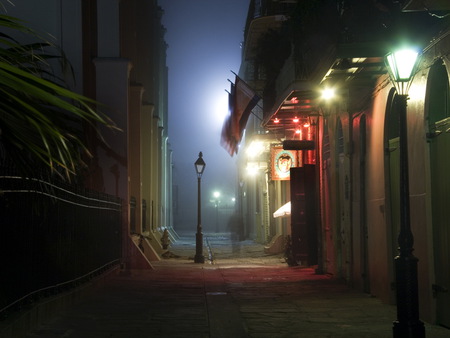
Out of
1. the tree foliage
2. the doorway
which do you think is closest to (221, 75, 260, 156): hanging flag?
the doorway

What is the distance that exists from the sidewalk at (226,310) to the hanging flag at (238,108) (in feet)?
20.2

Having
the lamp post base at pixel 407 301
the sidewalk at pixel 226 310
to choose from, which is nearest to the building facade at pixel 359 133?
the sidewalk at pixel 226 310

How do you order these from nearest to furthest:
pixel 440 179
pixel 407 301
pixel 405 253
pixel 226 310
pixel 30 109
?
pixel 30 109 < pixel 407 301 < pixel 405 253 < pixel 440 179 < pixel 226 310

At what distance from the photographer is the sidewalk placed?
9.62m

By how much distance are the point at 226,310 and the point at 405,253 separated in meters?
4.07

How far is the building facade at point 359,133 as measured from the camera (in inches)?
399

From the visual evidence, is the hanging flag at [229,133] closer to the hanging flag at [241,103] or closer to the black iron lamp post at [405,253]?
the hanging flag at [241,103]

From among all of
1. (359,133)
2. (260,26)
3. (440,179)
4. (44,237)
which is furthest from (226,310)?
(260,26)

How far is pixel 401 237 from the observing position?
8438 mm

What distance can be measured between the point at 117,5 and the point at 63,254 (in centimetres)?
1150

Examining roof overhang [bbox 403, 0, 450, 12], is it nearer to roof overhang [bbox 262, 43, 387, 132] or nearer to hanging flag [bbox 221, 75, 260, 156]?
roof overhang [bbox 262, 43, 387, 132]

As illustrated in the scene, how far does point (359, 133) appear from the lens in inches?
590

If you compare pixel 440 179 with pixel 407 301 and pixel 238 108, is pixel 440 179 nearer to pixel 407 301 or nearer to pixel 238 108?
pixel 407 301

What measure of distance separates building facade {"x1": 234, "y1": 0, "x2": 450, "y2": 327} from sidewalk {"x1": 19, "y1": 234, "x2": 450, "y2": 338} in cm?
84
